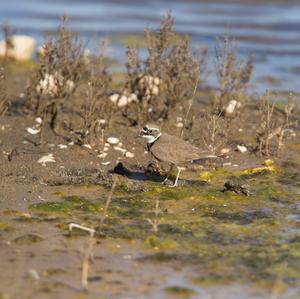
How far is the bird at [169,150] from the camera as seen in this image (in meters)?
8.62

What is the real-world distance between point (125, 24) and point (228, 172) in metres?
12.5

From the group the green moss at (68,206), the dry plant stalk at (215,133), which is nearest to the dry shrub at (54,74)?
the dry plant stalk at (215,133)

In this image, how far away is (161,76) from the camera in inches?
436

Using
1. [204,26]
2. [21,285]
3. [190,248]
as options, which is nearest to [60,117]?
[190,248]

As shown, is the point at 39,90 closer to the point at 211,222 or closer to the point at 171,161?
the point at 171,161

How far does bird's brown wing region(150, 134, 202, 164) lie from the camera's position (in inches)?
339

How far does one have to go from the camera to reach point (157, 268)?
249 inches

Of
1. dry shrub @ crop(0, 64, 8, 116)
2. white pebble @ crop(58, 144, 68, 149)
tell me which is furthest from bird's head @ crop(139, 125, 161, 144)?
dry shrub @ crop(0, 64, 8, 116)

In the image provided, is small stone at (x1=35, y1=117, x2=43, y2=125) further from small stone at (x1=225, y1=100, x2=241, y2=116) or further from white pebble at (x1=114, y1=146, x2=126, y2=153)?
small stone at (x1=225, y1=100, x2=241, y2=116)

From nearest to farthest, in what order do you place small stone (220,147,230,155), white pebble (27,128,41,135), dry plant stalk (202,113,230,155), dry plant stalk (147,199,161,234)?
dry plant stalk (147,199,161,234)
dry plant stalk (202,113,230,155)
small stone (220,147,230,155)
white pebble (27,128,41,135)

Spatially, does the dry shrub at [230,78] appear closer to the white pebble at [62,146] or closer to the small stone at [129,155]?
the small stone at [129,155]

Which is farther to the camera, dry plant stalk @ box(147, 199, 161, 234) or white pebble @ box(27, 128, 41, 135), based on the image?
white pebble @ box(27, 128, 41, 135)

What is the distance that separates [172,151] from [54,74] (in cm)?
Answer: 274

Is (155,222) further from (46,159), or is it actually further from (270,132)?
(270,132)
